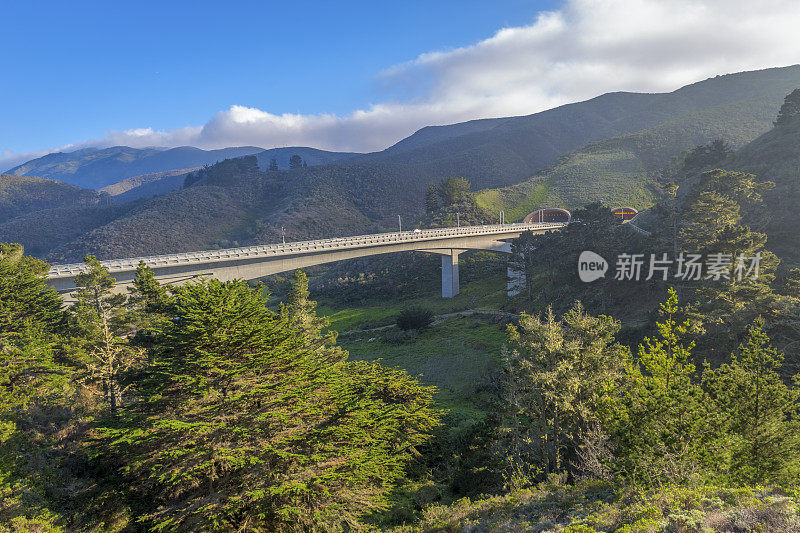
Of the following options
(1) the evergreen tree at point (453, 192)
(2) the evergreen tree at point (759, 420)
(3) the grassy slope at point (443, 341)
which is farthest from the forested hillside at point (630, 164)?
(2) the evergreen tree at point (759, 420)

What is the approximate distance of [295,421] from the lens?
620 inches

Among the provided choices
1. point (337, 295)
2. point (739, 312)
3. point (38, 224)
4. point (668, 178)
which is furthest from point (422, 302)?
point (38, 224)

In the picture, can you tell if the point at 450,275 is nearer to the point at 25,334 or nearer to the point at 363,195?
the point at 25,334

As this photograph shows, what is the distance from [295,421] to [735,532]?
44.8 ft

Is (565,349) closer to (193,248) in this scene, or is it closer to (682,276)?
(682,276)

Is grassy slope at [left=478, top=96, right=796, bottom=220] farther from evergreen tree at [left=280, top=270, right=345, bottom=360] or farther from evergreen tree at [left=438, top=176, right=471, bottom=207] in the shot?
evergreen tree at [left=280, top=270, right=345, bottom=360]

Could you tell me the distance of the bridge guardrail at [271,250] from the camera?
48.5 meters

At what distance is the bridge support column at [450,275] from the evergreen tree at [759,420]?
6173 cm

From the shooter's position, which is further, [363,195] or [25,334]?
[363,195]

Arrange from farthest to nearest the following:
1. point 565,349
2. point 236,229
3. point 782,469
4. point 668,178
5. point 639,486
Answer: point 236,229
point 668,178
point 565,349
point 782,469
point 639,486

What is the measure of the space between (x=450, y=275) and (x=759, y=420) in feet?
206

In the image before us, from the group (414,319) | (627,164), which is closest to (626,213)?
(414,319)

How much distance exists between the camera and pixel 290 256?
6094 centimetres

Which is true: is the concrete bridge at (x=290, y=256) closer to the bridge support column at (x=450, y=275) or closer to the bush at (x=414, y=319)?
the bridge support column at (x=450, y=275)
